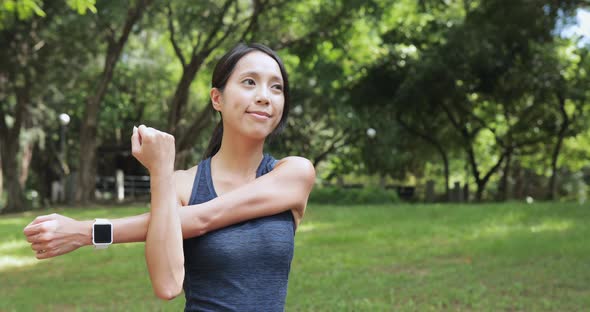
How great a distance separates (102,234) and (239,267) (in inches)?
16.5

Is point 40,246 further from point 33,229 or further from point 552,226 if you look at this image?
point 552,226

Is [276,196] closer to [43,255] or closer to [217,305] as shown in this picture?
[217,305]

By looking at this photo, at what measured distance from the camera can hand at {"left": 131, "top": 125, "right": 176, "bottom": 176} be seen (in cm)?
189

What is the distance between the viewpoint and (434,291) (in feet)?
26.6

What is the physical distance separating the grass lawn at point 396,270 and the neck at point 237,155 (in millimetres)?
5225

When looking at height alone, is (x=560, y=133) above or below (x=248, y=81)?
below

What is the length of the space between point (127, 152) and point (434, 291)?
27.9 m

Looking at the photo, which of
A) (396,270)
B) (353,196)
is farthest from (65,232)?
(353,196)

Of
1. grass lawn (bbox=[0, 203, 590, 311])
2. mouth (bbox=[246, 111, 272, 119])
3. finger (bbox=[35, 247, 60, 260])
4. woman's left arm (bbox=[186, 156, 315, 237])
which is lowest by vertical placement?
grass lawn (bbox=[0, 203, 590, 311])

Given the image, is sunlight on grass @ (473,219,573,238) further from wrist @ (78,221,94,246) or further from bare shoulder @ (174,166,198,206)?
wrist @ (78,221,94,246)

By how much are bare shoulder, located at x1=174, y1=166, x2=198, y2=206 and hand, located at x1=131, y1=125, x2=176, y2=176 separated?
26 cm

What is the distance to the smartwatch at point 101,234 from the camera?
1.91 metres

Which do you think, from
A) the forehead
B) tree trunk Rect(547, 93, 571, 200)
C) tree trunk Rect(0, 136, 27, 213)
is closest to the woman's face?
the forehead

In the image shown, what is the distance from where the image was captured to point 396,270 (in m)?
9.68
